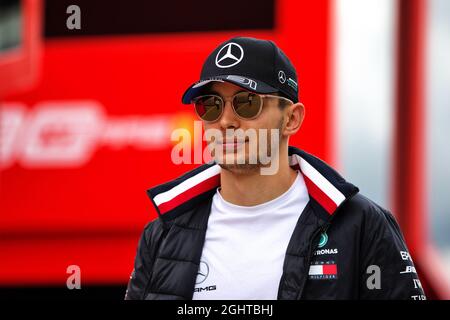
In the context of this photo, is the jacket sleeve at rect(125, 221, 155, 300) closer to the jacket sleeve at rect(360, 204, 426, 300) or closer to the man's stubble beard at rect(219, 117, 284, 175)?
the man's stubble beard at rect(219, 117, 284, 175)

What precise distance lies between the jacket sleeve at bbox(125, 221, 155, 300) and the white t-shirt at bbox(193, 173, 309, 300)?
134mm

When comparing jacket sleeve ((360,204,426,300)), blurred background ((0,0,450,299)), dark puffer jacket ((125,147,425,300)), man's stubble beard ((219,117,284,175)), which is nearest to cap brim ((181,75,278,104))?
man's stubble beard ((219,117,284,175))

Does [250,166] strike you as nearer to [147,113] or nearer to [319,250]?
[319,250]

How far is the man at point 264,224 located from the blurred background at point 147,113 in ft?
6.22

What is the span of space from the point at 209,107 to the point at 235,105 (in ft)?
0.21

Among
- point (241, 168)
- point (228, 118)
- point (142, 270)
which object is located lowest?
point (142, 270)

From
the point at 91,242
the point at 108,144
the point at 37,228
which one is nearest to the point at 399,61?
the point at 108,144

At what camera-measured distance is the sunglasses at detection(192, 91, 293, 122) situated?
4.88ft

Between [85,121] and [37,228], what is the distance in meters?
0.64

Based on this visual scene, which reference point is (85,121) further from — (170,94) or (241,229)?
(241,229)

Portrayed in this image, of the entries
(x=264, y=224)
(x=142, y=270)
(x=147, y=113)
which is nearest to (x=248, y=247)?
(x=264, y=224)

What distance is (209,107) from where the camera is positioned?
1521mm

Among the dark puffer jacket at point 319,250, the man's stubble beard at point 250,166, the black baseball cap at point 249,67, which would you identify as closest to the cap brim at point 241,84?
the black baseball cap at point 249,67

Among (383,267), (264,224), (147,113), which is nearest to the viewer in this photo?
(383,267)
